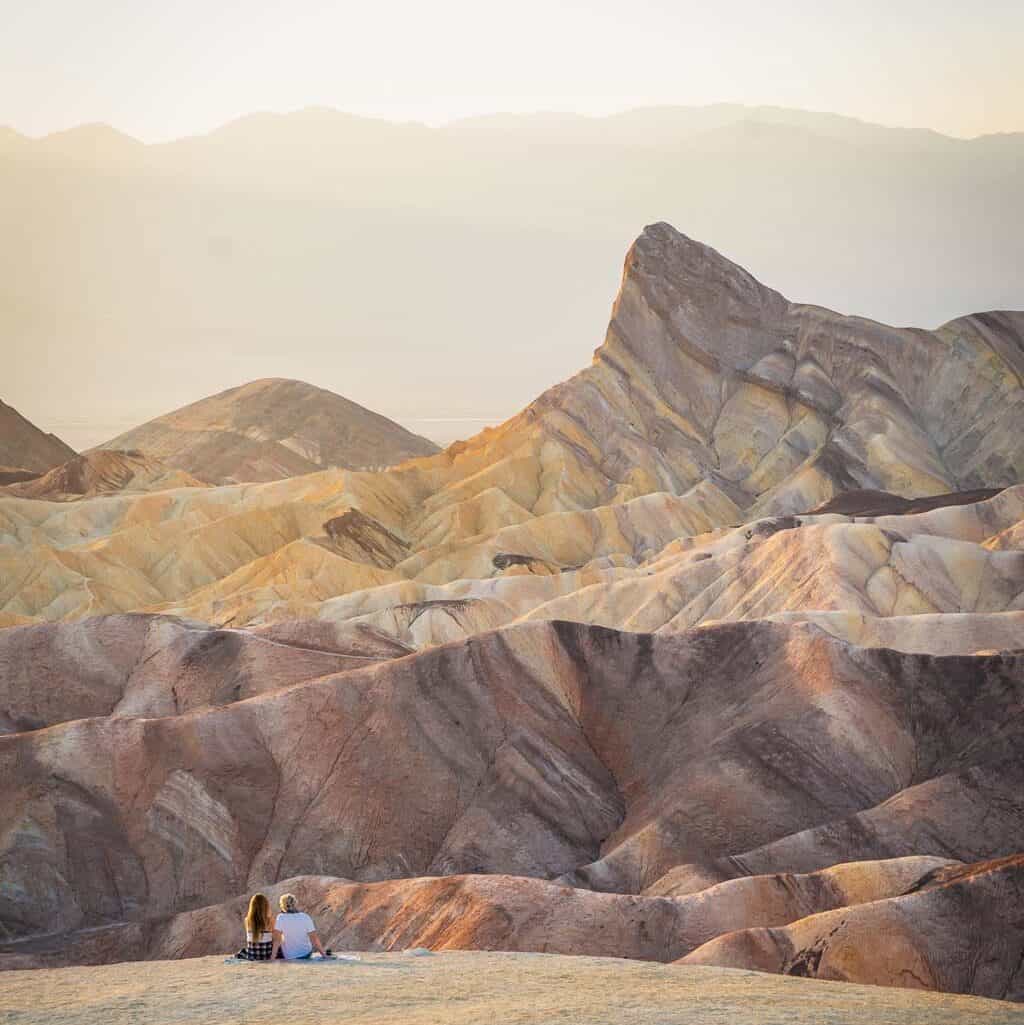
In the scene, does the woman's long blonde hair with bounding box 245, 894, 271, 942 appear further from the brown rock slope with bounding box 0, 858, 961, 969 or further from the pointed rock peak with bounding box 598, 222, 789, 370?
the pointed rock peak with bounding box 598, 222, 789, 370

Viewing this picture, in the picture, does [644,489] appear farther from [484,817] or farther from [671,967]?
[671,967]

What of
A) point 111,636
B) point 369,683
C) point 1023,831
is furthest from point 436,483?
point 1023,831

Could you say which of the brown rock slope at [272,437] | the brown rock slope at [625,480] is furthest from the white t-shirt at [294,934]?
the brown rock slope at [272,437]

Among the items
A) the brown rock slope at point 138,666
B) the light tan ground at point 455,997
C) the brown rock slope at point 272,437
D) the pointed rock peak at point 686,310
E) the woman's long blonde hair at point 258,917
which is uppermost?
the pointed rock peak at point 686,310

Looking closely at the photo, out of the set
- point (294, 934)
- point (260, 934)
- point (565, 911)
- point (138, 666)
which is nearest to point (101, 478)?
point (138, 666)

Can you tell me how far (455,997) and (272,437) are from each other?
481 feet

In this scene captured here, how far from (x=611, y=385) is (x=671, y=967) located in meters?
98.0

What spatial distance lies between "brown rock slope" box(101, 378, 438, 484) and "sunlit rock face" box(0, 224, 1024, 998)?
60.4 m

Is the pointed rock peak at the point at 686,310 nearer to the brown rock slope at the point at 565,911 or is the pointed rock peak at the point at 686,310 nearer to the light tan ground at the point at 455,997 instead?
the brown rock slope at the point at 565,911

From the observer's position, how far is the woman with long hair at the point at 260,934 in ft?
76.8

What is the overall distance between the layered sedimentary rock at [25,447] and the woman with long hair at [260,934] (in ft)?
431

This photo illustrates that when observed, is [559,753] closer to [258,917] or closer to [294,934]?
[294,934]

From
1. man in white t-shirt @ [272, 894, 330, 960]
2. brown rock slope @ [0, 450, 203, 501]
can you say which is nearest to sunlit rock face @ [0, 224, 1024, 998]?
man in white t-shirt @ [272, 894, 330, 960]

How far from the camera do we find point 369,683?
168ft
